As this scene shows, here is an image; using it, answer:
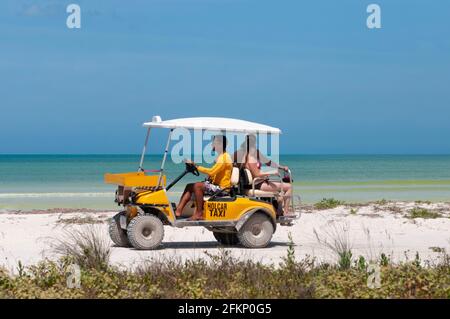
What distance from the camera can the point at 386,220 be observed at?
20.6 meters

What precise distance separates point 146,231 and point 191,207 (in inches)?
34.3

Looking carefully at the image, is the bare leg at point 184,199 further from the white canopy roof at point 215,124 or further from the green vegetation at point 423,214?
the green vegetation at point 423,214

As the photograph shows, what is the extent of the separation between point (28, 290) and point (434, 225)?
12.3 m

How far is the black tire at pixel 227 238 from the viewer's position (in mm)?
15891

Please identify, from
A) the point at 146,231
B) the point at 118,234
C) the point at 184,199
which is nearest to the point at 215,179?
the point at 184,199

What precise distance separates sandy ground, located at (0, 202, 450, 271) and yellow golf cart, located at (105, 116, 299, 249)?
269 millimetres

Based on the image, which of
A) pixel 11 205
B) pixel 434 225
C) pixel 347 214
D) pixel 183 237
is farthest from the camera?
pixel 11 205

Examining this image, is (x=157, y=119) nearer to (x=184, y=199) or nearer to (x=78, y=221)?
(x=184, y=199)

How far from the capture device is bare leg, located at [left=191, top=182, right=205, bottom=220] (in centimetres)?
1462

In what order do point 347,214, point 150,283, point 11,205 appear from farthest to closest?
1. point 11,205
2. point 347,214
3. point 150,283

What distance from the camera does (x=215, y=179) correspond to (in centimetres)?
1481

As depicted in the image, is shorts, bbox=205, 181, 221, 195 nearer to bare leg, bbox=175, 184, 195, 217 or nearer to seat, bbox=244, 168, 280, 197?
bare leg, bbox=175, 184, 195, 217
